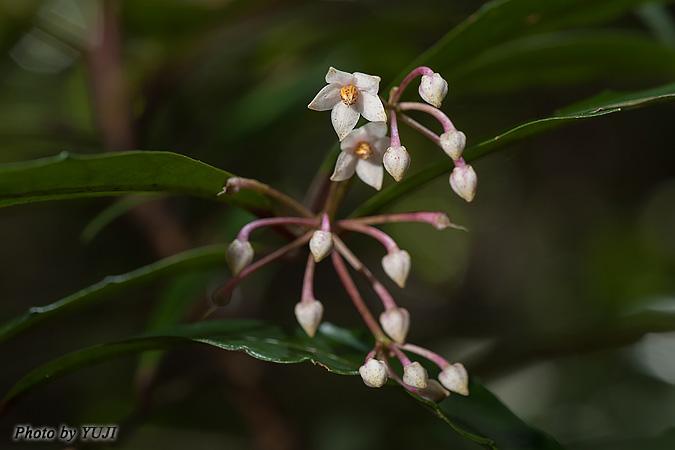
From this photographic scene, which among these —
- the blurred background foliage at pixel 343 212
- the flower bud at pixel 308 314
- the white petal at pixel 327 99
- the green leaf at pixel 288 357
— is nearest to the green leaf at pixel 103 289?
the green leaf at pixel 288 357

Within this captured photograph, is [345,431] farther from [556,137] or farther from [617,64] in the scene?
[556,137]

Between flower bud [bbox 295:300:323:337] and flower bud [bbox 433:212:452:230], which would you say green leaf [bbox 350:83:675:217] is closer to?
flower bud [bbox 433:212:452:230]

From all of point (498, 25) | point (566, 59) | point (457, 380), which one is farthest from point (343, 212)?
point (457, 380)

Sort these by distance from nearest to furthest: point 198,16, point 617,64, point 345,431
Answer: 1. point 617,64
2. point 198,16
3. point 345,431

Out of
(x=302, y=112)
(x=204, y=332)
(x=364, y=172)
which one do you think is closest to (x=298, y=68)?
(x=302, y=112)

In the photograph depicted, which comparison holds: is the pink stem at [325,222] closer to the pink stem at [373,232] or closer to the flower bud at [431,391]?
the pink stem at [373,232]

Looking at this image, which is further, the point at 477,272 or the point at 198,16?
the point at 477,272

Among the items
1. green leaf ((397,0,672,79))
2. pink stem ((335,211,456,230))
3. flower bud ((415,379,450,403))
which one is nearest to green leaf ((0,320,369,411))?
flower bud ((415,379,450,403))
